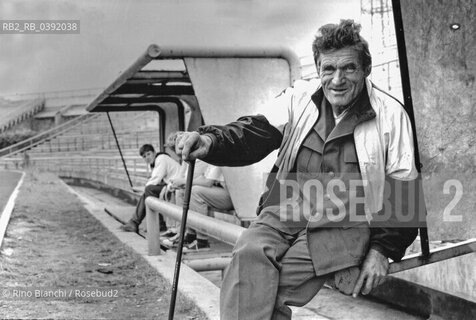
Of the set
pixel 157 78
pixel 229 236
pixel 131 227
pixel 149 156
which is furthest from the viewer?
pixel 149 156

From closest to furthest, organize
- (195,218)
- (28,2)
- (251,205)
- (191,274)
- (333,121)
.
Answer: (333,121), (195,218), (191,274), (251,205), (28,2)

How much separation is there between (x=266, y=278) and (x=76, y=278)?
4.13m

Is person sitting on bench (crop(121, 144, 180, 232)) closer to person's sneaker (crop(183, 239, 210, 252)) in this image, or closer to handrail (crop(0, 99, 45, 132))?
person's sneaker (crop(183, 239, 210, 252))

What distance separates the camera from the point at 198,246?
7.41 meters

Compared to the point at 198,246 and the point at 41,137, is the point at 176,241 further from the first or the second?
the point at 41,137

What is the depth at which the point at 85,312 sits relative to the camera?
4980mm

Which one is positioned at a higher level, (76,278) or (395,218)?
(395,218)

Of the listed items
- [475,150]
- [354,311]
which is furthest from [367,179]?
[354,311]

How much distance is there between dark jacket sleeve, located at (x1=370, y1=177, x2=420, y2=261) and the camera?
265 centimetres

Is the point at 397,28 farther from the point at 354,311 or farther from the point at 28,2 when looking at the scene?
the point at 28,2

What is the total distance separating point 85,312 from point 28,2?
4.53m

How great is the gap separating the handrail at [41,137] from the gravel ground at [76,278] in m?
32.1

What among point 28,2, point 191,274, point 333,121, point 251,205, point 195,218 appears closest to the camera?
point 333,121

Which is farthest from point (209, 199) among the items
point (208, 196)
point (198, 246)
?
point (198, 246)
